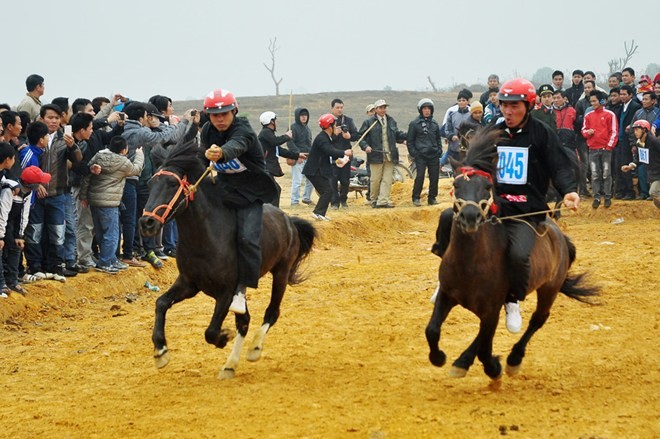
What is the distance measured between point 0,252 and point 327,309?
445 centimetres

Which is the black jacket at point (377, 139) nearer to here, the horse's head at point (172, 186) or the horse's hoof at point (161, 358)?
the horse's head at point (172, 186)

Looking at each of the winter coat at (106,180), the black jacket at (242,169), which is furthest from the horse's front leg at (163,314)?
the winter coat at (106,180)

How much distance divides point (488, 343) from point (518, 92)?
239 cm

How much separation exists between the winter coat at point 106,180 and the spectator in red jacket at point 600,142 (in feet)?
38.0

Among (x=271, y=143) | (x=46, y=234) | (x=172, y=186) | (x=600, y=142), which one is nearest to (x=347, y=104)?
(x=600, y=142)

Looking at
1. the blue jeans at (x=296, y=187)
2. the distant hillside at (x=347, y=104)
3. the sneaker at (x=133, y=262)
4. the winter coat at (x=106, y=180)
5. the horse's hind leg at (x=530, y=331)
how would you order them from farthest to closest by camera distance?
the distant hillside at (x=347, y=104) < the blue jeans at (x=296, y=187) < the sneaker at (x=133, y=262) < the winter coat at (x=106, y=180) < the horse's hind leg at (x=530, y=331)

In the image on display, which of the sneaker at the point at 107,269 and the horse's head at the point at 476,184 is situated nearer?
the horse's head at the point at 476,184

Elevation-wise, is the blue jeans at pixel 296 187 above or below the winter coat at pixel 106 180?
below

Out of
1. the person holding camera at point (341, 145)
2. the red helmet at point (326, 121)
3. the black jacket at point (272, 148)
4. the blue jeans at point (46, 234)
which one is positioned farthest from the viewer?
the person holding camera at point (341, 145)

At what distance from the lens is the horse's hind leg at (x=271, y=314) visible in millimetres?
10258

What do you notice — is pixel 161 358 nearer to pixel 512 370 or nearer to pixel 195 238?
pixel 195 238

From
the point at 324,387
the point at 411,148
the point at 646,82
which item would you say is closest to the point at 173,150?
the point at 324,387

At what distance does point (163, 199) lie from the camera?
29.2 feet

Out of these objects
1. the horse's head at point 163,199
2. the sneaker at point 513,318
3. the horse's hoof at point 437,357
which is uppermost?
the horse's head at point 163,199
